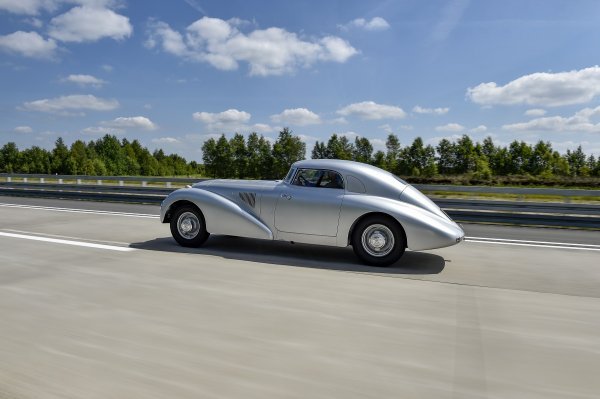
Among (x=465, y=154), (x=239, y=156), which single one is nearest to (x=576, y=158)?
(x=465, y=154)

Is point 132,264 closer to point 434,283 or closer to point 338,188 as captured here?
point 338,188

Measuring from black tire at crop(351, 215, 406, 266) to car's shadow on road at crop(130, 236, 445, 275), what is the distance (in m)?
0.13

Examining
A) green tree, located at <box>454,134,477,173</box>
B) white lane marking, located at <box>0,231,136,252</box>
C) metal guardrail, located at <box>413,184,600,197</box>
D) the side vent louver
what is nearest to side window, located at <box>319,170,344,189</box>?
the side vent louver

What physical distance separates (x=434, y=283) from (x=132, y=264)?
360 centimetres

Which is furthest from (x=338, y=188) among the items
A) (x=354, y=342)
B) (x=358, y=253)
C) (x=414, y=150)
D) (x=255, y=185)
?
(x=414, y=150)

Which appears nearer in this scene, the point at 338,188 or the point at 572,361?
the point at 572,361

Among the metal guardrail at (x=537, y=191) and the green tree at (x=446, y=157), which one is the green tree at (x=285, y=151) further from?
the metal guardrail at (x=537, y=191)

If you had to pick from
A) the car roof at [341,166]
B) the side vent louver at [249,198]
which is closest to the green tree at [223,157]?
the side vent louver at [249,198]

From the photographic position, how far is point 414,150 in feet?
255

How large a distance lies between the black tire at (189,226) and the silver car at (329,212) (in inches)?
0.6

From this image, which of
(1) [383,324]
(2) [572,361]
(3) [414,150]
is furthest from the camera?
(3) [414,150]

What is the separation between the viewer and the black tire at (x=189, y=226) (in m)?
6.31

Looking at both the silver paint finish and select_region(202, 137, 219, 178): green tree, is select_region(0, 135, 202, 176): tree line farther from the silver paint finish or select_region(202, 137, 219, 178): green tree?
the silver paint finish

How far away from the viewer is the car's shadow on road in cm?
536
